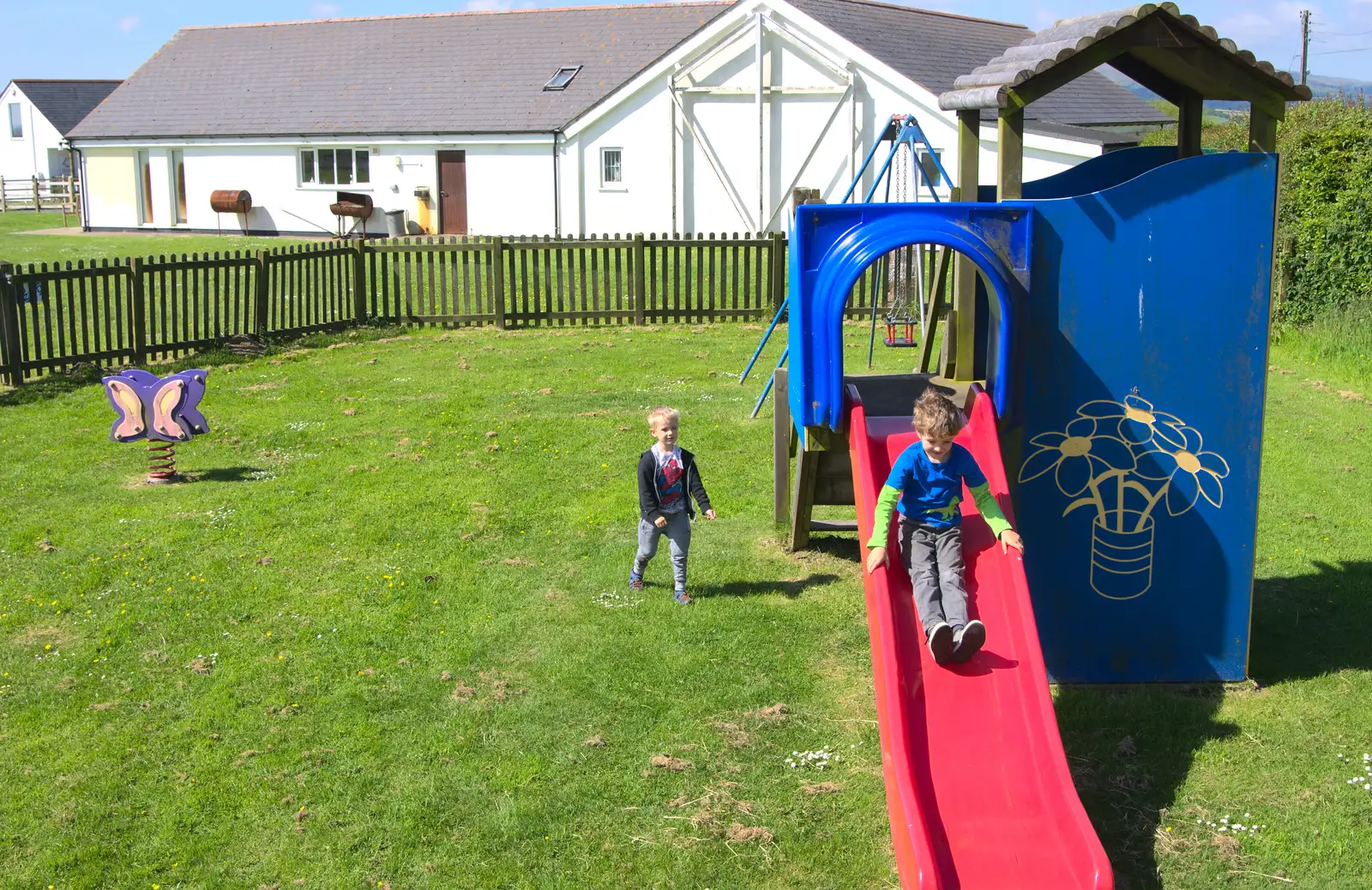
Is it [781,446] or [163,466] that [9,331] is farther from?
[781,446]

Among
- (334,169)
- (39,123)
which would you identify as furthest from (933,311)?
(39,123)

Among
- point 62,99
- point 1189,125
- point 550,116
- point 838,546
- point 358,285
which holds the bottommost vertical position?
point 838,546

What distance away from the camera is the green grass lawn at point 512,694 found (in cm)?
521

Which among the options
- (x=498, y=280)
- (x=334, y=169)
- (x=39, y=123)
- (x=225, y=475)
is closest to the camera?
(x=225, y=475)

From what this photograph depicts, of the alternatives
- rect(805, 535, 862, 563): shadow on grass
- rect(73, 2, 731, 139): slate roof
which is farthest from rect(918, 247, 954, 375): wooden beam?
rect(73, 2, 731, 139): slate roof

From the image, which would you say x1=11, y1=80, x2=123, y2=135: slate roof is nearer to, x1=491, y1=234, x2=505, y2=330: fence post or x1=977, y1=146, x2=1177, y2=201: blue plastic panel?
x1=491, y1=234, x2=505, y2=330: fence post

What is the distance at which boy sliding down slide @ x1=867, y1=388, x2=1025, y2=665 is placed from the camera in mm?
5961

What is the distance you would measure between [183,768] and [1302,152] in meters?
14.3

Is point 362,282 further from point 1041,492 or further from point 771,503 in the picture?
point 1041,492

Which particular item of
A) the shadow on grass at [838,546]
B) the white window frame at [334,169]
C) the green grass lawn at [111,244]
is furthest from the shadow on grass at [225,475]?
the white window frame at [334,169]

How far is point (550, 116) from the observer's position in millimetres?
32562

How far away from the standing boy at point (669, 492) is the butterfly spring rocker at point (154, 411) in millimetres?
4602

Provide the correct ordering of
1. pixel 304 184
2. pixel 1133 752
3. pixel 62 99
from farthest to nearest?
1. pixel 62 99
2. pixel 304 184
3. pixel 1133 752

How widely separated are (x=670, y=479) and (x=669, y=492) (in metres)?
0.08
